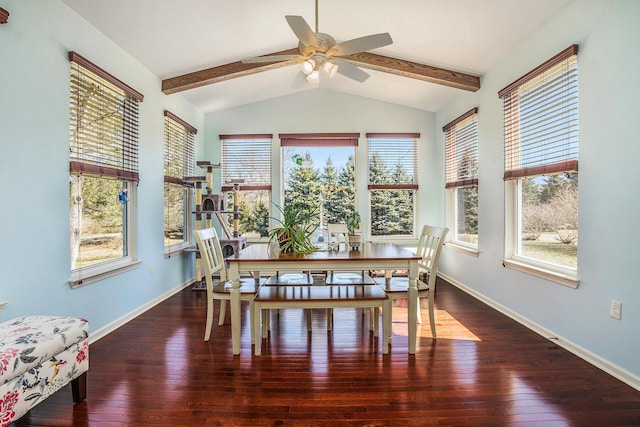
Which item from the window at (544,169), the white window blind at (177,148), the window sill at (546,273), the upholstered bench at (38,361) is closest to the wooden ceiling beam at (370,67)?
the white window blind at (177,148)

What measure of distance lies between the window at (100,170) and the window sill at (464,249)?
3.92 meters

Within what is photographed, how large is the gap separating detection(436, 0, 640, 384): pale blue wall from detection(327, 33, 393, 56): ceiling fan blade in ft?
4.84

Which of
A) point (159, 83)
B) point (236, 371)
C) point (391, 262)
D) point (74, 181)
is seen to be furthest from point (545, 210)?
point (159, 83)

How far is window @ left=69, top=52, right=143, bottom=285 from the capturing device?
2.71 metres

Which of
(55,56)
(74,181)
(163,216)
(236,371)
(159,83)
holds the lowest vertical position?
(236,371)

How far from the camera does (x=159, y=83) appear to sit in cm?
397

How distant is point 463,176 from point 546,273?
6.63 ft

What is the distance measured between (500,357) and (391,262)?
3.50ft

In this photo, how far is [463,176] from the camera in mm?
4578

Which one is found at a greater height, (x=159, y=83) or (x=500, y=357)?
(x=159, y=83)

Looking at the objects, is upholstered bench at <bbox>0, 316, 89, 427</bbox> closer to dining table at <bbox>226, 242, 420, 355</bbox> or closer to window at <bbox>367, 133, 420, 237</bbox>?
dining table at <bbox>226, 242, 420, 355</bbox>

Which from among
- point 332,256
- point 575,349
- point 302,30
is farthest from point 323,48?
point 575,349

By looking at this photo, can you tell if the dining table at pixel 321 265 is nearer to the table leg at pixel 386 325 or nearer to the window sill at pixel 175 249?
the table leg at pixel 386 325

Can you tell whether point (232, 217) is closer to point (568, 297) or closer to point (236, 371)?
point (236, 371)
